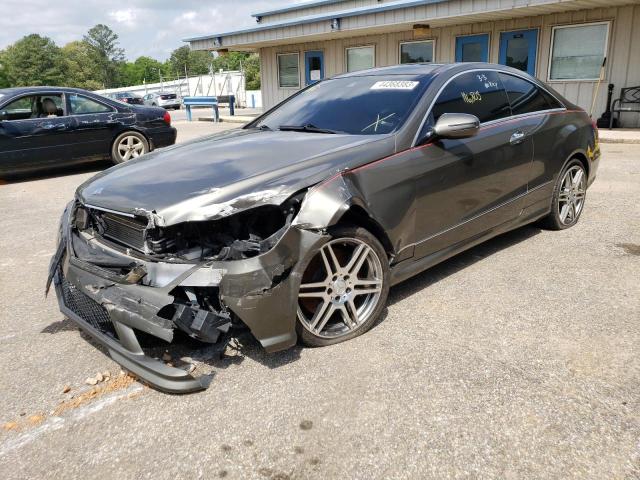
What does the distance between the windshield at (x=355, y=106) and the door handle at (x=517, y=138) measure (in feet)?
2.97

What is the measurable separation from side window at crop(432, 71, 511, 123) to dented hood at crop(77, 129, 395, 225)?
2.30 feet

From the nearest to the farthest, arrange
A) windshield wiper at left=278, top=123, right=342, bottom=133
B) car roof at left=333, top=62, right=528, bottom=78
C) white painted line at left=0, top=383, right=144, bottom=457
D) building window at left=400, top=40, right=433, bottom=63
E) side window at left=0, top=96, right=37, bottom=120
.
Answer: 1. white painted line at left=0, top=383, right=144, bottom=457
2. windshield wiper at left=278, top=123, right=342, bottom=133
3. car roof at left=333, top=62, right=528, bottom=78
4. side window at left=0, top=96, right=37, bottom=120
5. building window at left=400, top=40, right=433, bottom=63

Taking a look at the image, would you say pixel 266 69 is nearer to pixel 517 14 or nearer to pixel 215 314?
pixel 517 14

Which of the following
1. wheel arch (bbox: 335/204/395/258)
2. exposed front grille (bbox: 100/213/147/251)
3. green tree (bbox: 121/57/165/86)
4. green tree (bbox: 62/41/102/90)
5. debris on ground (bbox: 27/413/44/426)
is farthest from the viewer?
green tree (bbox: 121/57/165/86)

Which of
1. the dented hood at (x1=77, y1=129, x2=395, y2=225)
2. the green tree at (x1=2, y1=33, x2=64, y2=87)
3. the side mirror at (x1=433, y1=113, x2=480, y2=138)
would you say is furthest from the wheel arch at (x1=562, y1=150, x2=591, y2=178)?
the green tree at (x1=2, y1=33, x2=64, y2=87)

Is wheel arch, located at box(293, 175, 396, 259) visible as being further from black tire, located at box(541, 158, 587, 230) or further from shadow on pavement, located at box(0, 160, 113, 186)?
shadow on pavement, located at box(0, 160, 113, 186)

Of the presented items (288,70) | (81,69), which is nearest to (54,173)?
(288,70)

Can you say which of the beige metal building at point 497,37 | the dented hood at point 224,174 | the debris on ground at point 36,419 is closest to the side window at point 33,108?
the dented hood at point 224,174

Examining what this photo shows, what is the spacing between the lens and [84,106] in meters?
9.28

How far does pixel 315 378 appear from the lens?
2.74 meters

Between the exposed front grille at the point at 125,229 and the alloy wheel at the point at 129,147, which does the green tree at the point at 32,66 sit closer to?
the alloy wheel at the point at 129,147

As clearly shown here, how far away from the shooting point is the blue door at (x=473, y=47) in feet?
44.8

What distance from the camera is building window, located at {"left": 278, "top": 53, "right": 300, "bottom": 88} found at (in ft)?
60.4

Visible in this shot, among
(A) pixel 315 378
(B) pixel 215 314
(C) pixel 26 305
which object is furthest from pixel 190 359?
(C) pixel 26 305
